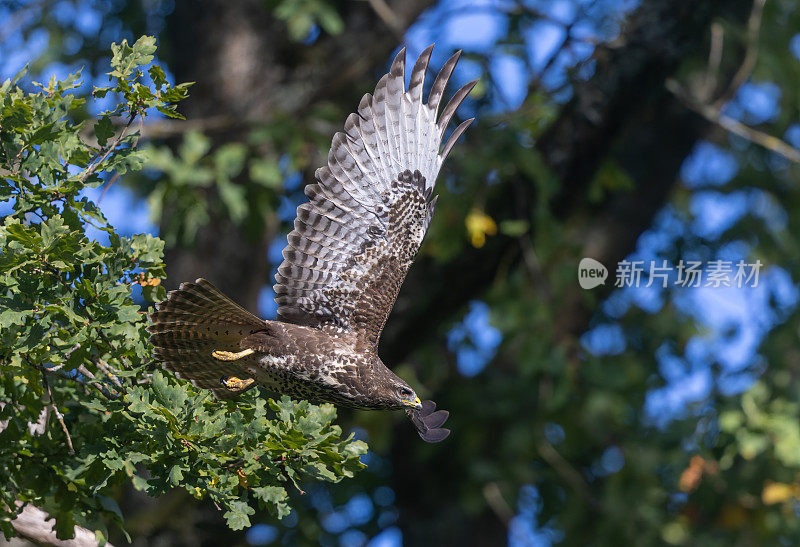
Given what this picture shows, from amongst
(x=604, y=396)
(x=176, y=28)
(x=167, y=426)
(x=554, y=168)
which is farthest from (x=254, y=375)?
(x=176, y=28)

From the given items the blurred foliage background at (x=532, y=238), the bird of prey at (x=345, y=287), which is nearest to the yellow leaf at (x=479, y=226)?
the blurred foliage background at (x=532, y=238)

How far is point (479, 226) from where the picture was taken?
268 inches

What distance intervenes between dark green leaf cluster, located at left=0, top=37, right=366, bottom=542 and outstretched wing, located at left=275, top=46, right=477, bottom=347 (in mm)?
477

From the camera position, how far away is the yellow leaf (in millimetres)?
6801

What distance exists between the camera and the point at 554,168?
22.1 ft

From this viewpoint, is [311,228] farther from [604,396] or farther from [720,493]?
[720,493]

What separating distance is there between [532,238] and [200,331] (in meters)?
4.09

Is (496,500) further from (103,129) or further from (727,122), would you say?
(103,129)

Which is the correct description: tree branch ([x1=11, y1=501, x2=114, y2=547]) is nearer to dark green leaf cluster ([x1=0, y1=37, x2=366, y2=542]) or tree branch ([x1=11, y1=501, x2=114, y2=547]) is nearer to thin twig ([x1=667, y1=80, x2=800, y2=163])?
dark green leaf cluster ([x1=0, y1=37, x2=366, y2=542])

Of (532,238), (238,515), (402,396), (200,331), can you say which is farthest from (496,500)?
(238,515)

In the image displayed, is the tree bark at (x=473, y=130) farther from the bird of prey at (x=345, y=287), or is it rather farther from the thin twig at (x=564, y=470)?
the bird of prey at (x=345, y=287)

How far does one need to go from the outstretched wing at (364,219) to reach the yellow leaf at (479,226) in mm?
3019

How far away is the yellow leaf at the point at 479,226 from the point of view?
22.3 ft

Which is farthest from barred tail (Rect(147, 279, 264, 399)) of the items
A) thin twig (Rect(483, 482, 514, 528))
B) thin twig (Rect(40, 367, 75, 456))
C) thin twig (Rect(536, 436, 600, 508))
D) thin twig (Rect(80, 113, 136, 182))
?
thin twig (Rect(483, 482, 514, 528))
